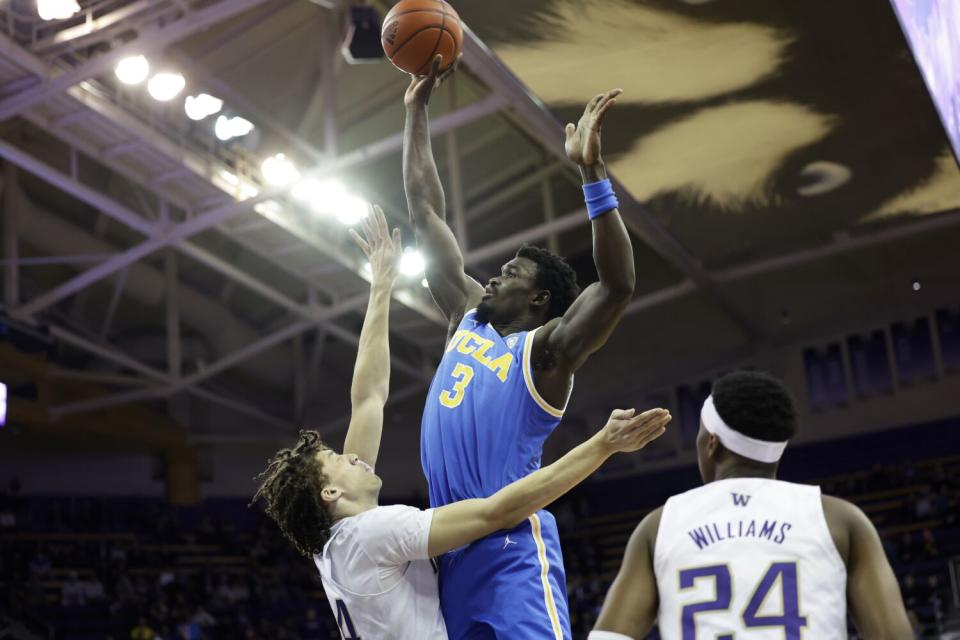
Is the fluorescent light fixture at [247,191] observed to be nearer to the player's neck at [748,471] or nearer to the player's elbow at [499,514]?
the player's elbow at [499,514]

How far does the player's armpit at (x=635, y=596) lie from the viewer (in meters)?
3.11

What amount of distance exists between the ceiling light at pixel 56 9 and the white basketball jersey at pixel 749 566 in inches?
441

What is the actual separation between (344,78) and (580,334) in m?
15.0

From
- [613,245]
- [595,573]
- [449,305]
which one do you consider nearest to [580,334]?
[613,245]

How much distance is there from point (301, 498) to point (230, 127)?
12669mm

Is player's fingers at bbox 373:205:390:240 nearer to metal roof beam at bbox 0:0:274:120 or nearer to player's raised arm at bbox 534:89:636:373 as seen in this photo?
player's raised arm at bbox 534:89:636:373

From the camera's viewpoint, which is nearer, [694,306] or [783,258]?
[783,258]

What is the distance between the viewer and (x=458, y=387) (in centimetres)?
419

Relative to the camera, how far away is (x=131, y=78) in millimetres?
13625

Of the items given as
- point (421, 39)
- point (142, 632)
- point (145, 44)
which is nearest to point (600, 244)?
point (421, 39)

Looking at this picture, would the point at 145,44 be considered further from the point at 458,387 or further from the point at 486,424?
the point at 486,424

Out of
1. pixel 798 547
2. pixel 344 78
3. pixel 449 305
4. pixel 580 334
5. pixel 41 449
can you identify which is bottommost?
pixel 798 547

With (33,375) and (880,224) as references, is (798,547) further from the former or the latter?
(33,375)

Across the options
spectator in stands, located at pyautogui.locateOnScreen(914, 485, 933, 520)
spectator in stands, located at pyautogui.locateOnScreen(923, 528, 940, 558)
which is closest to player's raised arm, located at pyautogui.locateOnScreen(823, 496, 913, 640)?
spectator in stands, located at pyautogui.locateOnScreen(923, 528, 940, 558)
